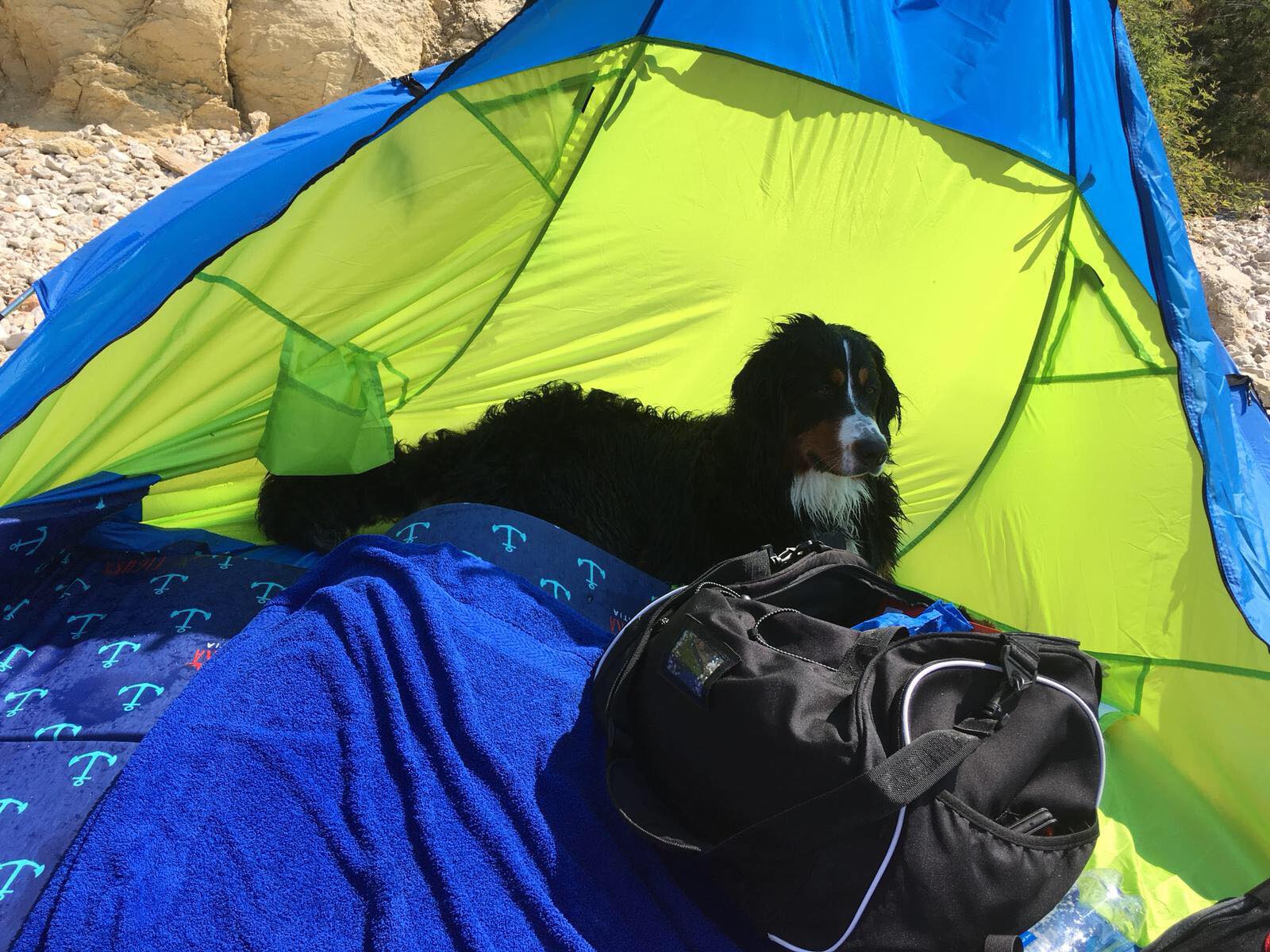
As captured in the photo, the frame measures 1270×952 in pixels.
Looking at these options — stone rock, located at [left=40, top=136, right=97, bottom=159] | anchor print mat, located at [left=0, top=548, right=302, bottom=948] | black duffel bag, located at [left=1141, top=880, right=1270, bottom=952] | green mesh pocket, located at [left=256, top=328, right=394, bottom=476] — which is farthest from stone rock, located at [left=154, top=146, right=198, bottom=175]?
black duffel bag, located at [left=1141, top=880, right=1270, bottom=952]

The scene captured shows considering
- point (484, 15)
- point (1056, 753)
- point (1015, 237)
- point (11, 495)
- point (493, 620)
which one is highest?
point (484, 15)

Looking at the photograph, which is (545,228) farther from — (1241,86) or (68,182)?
(1241,86)

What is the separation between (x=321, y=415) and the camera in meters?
2.51

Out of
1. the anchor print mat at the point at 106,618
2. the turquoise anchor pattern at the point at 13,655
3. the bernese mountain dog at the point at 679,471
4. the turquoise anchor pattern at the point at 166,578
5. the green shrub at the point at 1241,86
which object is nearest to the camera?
the anchor print mat at the point at 106,618

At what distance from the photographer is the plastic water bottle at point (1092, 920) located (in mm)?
1679

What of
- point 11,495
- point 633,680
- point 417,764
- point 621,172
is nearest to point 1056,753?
point 633,680

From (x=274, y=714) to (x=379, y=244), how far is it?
50.7 inches

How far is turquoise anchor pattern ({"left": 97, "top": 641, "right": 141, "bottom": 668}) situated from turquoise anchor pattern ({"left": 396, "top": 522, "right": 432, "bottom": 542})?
58 cm

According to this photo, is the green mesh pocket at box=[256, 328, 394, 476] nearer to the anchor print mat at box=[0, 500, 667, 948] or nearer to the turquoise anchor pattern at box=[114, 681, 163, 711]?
the anchor print mat at box=[0, 500, 667, 948]

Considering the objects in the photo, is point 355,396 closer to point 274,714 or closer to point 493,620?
point 493,620

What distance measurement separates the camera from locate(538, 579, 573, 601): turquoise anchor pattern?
2.18 meters

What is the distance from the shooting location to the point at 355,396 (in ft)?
8.48

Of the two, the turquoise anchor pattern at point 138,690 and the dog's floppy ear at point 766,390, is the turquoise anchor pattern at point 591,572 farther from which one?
the turquoise anchor pattern at point 138,690

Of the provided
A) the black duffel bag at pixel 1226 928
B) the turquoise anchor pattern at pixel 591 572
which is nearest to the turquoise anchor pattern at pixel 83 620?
the turquoise anchor pattern at pixel 591 572
